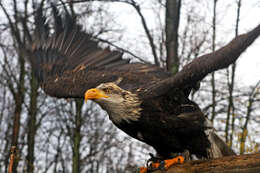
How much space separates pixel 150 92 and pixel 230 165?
1.30 metres

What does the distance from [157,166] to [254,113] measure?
5.59 m

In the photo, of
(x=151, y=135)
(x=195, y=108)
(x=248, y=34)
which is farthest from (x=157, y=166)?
(x=248, y=34)

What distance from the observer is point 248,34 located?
3.56m

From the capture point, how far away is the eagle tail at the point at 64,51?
5590 mm

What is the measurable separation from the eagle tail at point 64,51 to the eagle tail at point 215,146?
2.13m

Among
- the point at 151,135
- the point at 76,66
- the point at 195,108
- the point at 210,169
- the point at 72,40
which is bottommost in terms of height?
the point at 210,169

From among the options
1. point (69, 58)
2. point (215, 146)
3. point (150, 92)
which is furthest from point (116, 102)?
point (69, 58)

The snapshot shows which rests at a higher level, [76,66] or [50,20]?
[50,20]

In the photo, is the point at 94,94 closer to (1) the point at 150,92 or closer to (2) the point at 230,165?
(1) the point at 150,92

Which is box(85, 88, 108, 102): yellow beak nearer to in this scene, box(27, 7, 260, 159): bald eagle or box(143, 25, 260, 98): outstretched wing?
box(27, 7, 260, 159): bald eagle

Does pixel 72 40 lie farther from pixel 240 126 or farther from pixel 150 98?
pixel 240 126

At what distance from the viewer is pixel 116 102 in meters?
3.90

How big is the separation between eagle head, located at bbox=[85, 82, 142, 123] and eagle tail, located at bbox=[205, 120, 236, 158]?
1.01 m

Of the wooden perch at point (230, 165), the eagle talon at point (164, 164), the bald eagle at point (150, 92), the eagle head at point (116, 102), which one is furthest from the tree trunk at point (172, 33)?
A: the wooden perch at point (230, 165)
